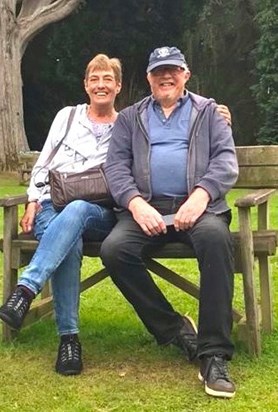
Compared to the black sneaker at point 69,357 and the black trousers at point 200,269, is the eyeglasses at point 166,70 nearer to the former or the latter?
the black trousers at point 200,269

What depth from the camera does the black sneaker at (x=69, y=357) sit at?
4.12m

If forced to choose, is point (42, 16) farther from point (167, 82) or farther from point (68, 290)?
point (68, 290)

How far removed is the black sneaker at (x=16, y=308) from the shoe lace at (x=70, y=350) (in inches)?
13.5

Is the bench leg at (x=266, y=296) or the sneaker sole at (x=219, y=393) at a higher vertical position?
the bench leg at (x=266, y=296)

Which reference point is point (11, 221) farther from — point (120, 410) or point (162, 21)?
point (162, 21)

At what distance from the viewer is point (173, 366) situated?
166 inches

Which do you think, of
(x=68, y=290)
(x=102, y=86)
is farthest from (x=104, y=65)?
(x=68, y=290)

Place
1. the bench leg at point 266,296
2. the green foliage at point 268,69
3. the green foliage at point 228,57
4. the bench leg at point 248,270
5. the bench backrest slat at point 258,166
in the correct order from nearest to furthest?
the bench leg at point 248,270, the bench leg at point 266,296, the bench backrest slat at point 258,166, the green foliage at point 268,69, the green foliage at point 228,57

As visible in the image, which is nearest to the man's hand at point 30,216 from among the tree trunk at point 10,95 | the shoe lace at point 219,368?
the shoe lace at point 219,368

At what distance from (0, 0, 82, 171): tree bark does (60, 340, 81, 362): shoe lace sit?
48.6ft

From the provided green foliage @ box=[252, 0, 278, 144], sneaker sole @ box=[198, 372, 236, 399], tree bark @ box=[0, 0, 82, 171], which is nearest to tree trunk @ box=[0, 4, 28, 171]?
tree bark @ box=[0, 0, 82, 171]

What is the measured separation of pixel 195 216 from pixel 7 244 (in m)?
1.11

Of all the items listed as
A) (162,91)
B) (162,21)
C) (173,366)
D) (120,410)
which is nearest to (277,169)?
(162,91)

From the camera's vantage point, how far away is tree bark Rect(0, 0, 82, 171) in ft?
61.3
